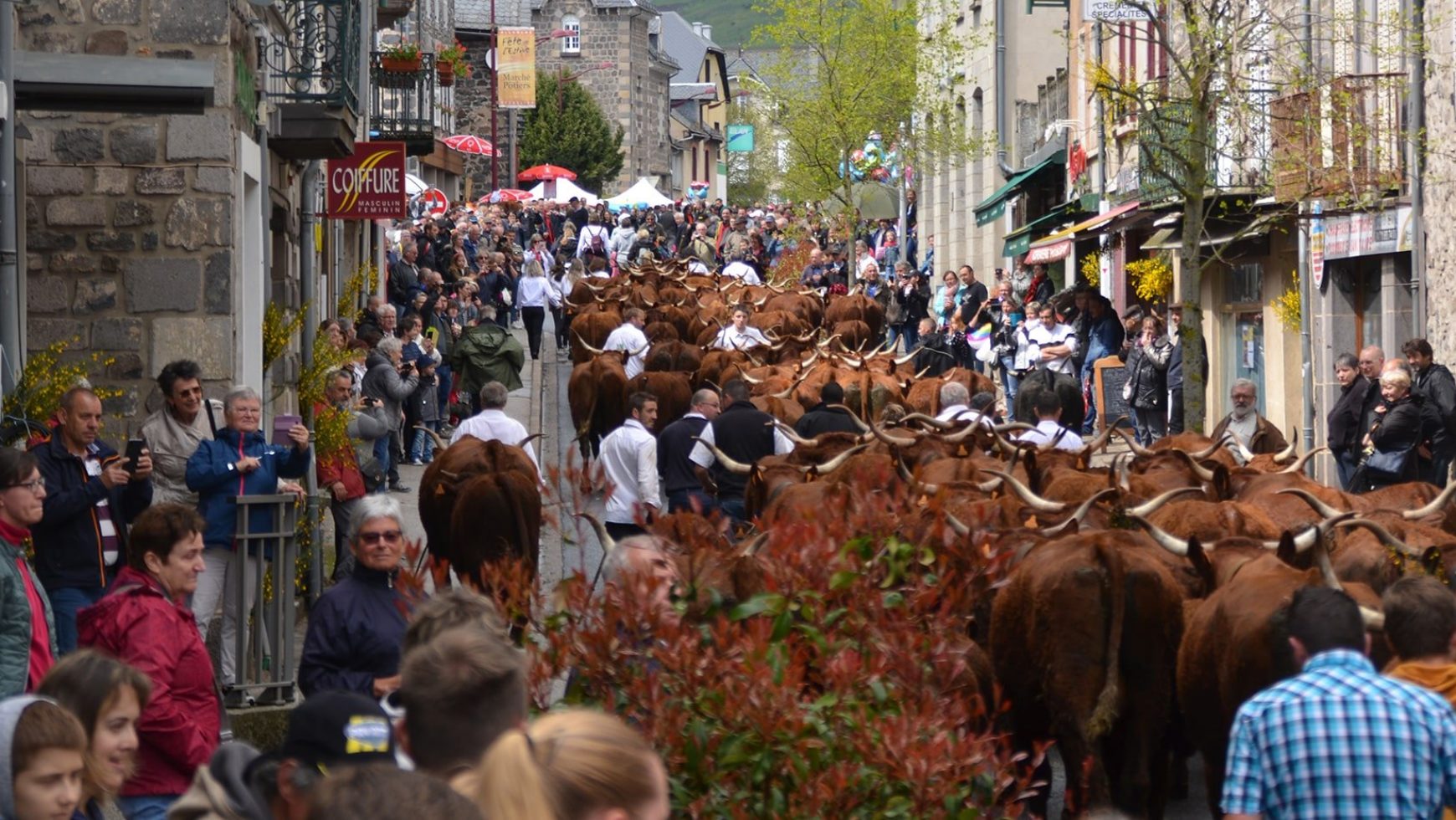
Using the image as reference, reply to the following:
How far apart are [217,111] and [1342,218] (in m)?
12.9

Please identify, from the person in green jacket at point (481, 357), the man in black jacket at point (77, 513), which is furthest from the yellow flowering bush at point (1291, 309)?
the man in black jacket at point (77, 513)

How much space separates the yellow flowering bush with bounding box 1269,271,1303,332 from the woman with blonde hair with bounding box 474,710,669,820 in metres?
20.9

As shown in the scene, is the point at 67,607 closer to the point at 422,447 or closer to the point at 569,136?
the point at 422,447

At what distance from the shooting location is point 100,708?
4961 mm

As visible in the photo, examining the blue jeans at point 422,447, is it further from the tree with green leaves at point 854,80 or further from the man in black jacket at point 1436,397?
the tree with green leaves at point 854,80

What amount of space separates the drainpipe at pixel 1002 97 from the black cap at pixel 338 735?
37763 mm

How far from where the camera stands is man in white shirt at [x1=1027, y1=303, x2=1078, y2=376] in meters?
23.6

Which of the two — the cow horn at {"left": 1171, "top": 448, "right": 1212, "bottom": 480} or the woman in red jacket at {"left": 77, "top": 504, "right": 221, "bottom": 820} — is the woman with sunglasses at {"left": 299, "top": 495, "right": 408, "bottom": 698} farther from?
the cow horn at {"left": 1171, "top": 448, "right": 1212, "bottom": 480}

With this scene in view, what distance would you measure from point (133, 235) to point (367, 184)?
Answer: 6.83 meters

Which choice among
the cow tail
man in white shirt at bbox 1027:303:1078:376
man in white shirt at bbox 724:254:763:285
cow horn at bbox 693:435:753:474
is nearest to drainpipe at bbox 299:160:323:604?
cow horn at bbox 693:435:753:474

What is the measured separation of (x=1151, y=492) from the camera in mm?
12078

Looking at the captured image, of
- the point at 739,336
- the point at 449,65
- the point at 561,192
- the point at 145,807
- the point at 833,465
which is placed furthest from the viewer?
the point at 561,192

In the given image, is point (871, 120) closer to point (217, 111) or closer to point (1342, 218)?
point (1342, 218)

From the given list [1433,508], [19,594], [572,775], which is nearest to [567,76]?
[1433,508]
